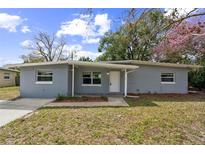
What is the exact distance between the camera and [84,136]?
724 cm

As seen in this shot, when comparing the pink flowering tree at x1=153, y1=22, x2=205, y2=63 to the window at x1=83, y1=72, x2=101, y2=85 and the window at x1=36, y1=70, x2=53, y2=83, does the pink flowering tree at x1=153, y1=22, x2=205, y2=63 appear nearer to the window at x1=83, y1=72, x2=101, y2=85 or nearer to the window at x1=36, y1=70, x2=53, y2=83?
the window at x1=83, y1=72, x2=101, y2=85

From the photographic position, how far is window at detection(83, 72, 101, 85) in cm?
2144

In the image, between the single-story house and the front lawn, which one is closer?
the front lawn

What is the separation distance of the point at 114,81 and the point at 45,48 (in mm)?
31522

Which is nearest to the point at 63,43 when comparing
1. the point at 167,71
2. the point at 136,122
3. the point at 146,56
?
the point at 146,56

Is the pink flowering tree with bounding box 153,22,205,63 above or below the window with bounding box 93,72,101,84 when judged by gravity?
above

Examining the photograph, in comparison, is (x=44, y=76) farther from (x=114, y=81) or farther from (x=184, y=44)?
(x=184, y=44)

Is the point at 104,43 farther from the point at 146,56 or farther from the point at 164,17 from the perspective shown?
the point at 164,17

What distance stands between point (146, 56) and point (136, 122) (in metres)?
26.0

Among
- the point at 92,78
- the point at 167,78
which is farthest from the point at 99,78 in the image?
the point at 167,78

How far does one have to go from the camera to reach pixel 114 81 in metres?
22.1

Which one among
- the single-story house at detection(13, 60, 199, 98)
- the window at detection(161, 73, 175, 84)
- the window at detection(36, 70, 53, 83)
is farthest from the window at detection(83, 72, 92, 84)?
the window at detection(161, 73, 175, 84)

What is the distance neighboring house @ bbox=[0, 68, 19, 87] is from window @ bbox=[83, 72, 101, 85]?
19.4 metres

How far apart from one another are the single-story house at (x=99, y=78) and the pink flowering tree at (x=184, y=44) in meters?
1.70
